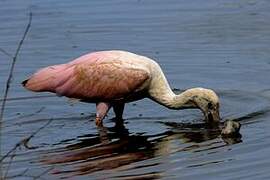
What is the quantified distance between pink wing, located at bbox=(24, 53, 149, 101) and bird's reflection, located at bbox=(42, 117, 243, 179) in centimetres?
41

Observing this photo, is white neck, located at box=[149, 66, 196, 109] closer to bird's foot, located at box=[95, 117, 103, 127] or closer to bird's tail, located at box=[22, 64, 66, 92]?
bird's foot, located at box=[95, 117, 103, 127]

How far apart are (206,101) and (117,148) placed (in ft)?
4.46

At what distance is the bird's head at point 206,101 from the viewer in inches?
496

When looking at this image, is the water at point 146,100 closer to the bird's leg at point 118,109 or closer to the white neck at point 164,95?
the bird's leg at point 118,109

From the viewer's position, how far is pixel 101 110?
1270cm

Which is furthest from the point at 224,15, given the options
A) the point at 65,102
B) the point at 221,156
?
the point at 221,156

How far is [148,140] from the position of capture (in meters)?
11.9

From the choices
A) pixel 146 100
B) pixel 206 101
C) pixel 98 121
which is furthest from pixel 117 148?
pixel 146 100

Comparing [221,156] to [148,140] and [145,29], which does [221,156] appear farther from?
[145,29]

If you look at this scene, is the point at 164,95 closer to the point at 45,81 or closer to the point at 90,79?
the point at 90,79

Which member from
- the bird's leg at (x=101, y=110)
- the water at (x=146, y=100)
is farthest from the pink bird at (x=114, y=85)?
the water at (x=146, y=100)

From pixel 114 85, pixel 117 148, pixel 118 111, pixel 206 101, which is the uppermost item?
pixel 114 85

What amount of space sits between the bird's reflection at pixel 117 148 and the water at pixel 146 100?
1cm

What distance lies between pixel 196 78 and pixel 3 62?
2.77 metres
